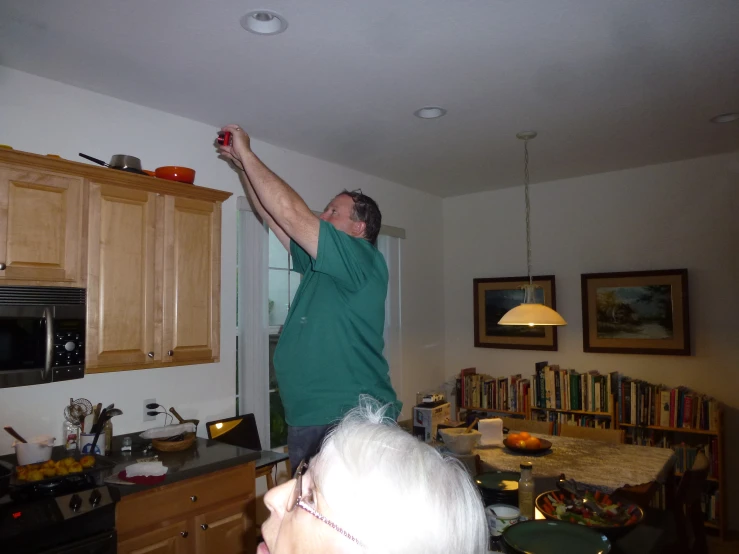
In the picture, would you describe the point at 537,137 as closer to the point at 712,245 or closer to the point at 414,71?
the point at 414,71

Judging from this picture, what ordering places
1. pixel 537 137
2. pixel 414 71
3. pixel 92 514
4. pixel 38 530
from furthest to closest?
pixel 537 137
pixel 414 71
pixel 92 514
pixel 38 530

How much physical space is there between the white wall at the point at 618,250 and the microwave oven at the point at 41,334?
3.67 metres

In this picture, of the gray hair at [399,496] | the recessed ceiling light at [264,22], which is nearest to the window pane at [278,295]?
the recessed ceiling light at [264,22]

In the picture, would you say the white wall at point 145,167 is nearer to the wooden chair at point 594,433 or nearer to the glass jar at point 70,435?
the glass jar at point 70,435

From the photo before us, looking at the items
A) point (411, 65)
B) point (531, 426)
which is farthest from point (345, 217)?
point (531, 426)

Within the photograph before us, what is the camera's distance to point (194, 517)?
95.2 inches

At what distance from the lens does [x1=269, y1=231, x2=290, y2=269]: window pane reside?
3777 mm

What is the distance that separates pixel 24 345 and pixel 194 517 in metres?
1.06

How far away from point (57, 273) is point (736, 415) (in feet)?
14.7

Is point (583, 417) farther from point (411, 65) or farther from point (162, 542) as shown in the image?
point (162, 542)

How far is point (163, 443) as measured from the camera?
8.65 feet

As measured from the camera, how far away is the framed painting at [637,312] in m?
4.09

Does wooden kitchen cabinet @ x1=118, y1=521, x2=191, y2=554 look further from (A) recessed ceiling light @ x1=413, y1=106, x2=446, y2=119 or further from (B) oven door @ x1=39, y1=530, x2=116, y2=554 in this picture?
(A) recessed ceiling light @ x1=413, y1=106, x2=446, y2=119

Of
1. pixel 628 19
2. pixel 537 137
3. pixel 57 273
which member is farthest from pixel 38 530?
pixel 537 137
